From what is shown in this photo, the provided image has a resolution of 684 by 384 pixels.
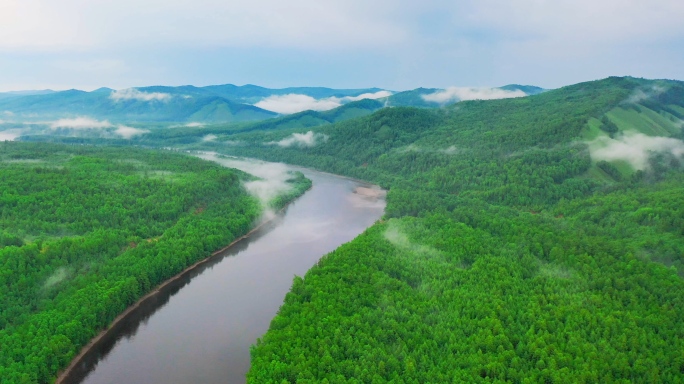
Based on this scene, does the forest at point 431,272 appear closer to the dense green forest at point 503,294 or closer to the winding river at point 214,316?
the dense green forest at point 503,294

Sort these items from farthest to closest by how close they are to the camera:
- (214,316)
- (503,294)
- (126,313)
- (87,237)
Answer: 1. (87,237)
2. (214,316)
3. (126,313)
4. (503,294)

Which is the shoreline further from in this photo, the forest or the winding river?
the forest

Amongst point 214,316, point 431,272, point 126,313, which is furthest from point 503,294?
point 126,313

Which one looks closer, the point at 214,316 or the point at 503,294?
the point at 503,294

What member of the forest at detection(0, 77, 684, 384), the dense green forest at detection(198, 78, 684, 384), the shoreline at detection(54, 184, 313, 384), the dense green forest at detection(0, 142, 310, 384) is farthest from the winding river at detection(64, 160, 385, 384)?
the dense green forest at detection(198, 78, 684, 384)

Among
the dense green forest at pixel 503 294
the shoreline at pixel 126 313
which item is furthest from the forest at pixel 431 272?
the shoreline at pixel 126 313

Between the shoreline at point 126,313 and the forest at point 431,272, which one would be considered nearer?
the forest at point 431,272

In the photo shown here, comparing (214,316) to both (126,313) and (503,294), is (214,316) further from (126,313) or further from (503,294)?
(503,294)
